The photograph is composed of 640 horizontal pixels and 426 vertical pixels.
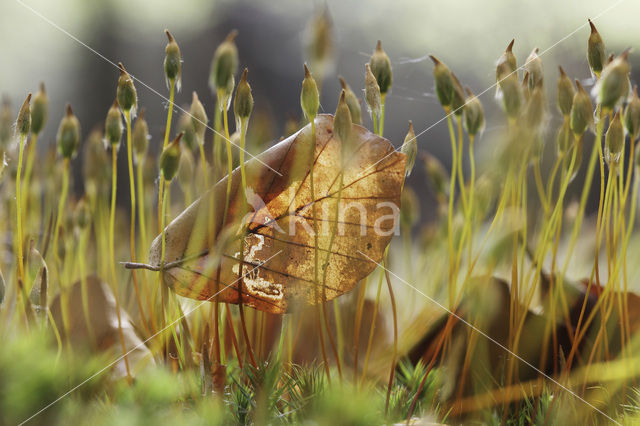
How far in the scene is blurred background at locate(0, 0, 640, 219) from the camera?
0.42 m

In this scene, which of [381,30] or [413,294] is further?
[381,30]

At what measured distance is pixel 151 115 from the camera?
0.75 meters

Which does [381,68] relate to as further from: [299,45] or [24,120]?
[24,120]

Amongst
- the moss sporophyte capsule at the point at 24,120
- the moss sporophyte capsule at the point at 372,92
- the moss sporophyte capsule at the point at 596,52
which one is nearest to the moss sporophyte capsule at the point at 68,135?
the moss sporophyte capsule at the point at 24,120

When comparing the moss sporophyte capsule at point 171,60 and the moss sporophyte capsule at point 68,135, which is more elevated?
the moss sporophyte capsule at point 171,60

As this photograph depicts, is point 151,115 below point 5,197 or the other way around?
the other way around

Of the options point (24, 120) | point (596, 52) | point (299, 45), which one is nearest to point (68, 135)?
point (24, 120)

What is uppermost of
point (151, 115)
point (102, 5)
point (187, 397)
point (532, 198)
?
point (102, 5)

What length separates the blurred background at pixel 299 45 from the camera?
0.42 meters

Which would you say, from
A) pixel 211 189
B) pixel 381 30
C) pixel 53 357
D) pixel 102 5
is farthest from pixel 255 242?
pixel 102 5

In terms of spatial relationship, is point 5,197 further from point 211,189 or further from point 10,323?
point 211,189

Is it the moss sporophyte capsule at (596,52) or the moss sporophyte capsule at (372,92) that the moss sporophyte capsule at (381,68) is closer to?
the moss sporophyte capsule at (372,92)

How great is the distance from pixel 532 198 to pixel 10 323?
1.49 feet

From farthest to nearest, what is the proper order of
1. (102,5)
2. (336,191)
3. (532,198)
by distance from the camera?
(102,5)
(532,198)
(336,191)
